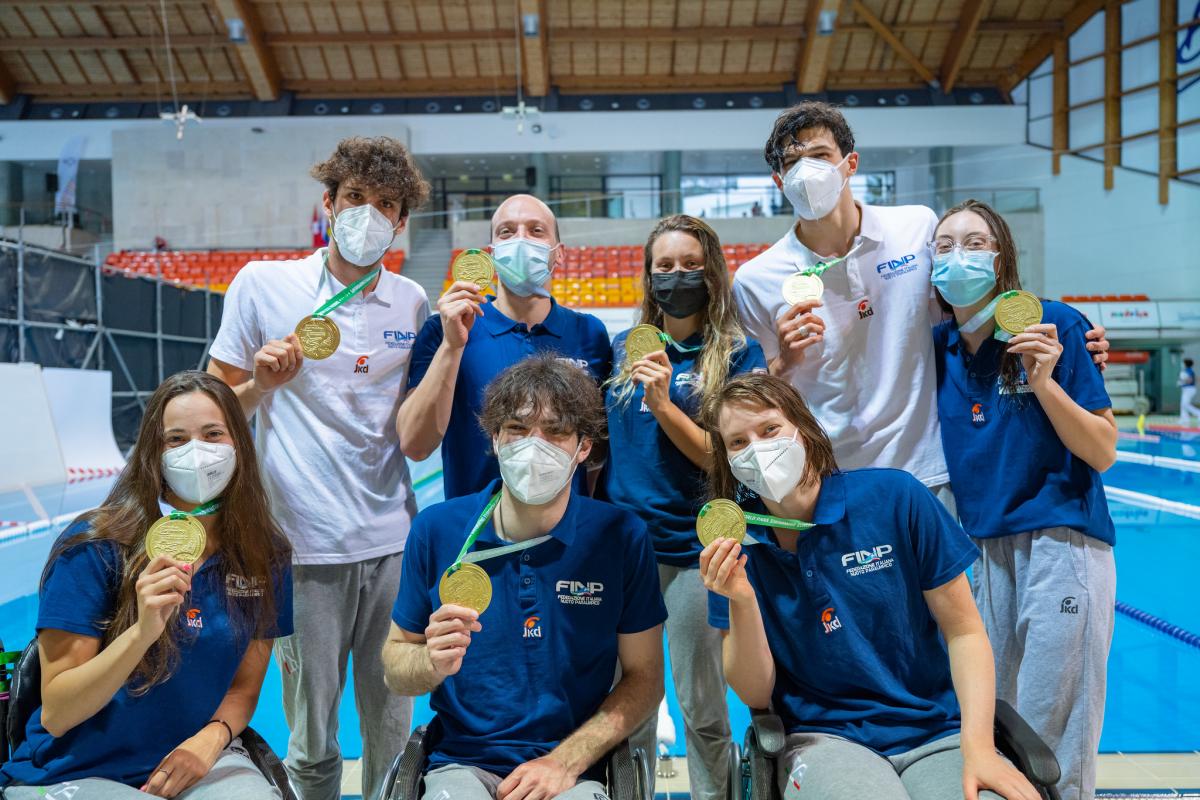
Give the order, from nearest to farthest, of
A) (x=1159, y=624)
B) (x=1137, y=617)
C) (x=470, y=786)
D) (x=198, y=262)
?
1. (x=470, y=786)
2. (x=1159, y=624)
3. (x=1137, y=617)
4. (x=198, y=262)

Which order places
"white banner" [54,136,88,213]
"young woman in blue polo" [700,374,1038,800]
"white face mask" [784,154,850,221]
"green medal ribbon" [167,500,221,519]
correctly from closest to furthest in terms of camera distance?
1. "young woman in blue polo" [700,374,1038,800]
2. "green medal ribbon" [167,500,221,519]
3. "white face mask" [784,154,850,221]
4. "white banner" [54,136,88,213]

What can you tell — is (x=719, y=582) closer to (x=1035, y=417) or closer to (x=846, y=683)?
(x=846, y=683)

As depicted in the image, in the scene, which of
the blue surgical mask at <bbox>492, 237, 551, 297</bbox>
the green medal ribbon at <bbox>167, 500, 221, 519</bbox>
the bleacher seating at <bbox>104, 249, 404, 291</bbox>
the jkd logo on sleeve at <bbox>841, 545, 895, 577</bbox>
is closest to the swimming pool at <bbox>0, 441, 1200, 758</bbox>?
the jkd logo on sleeve at <bbox>841, 545, 895, 577</bbox>

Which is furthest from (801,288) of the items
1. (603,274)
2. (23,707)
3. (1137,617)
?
(603,274)

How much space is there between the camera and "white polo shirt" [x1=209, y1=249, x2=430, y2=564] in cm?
263

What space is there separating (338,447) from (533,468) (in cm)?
92

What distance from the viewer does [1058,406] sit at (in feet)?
7.61

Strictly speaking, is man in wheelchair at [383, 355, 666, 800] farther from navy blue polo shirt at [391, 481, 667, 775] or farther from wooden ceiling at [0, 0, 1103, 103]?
wooden ceiling at [0, 0, 1103, 103]

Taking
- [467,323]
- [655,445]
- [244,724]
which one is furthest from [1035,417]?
[244,724]

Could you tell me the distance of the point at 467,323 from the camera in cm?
250

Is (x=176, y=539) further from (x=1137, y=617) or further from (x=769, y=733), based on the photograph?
(x=1137, y=617)

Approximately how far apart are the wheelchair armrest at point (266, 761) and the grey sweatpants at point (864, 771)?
115 cm

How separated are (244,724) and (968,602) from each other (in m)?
1.78

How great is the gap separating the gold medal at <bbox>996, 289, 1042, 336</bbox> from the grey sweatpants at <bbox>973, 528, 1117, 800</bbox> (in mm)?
577
